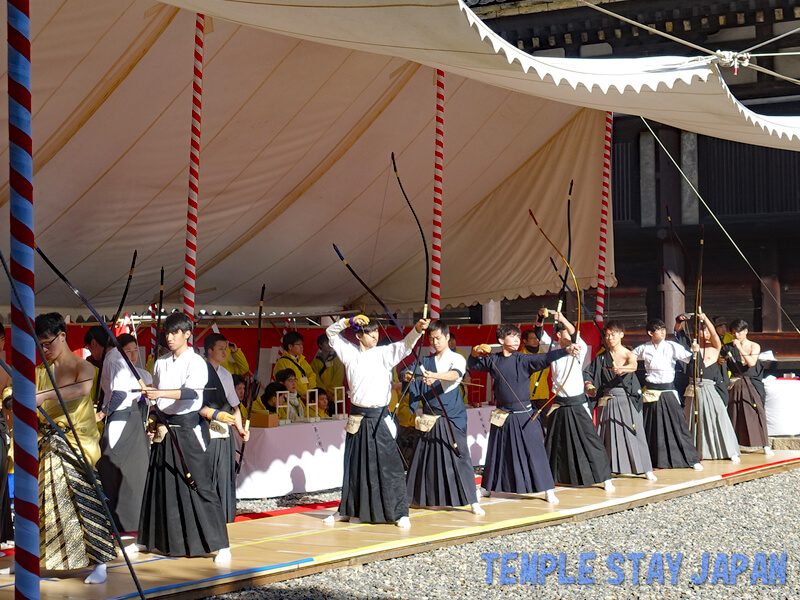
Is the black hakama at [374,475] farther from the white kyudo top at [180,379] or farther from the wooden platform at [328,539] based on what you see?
the white kyudo top at [180,379]

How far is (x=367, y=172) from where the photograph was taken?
662 centimetres

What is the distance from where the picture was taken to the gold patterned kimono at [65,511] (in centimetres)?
348

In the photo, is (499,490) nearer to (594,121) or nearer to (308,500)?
(308,500)

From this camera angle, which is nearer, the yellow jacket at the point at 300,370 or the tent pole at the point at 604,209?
the yellow jacket at the point at 300,370

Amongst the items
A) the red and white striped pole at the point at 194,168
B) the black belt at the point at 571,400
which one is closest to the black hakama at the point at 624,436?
the black belt at the point at 571,400

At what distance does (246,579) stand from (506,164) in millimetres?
4743

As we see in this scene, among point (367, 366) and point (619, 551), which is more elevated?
point (367, 366)

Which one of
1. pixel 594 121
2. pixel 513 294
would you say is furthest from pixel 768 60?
pixel 513 294

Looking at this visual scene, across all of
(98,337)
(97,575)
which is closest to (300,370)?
(98,337)

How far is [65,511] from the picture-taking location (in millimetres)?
3494

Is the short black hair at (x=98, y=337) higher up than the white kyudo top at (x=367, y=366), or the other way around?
the short black hair at (x=98, y=337)

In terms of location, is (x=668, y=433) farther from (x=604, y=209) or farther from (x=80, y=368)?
(x=80, y=368)

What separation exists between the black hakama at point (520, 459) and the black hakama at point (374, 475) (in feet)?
2.94

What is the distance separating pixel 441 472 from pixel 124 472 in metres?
1.61
